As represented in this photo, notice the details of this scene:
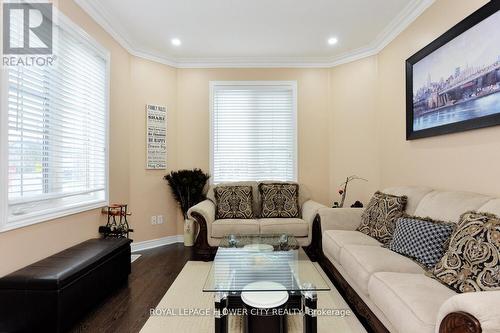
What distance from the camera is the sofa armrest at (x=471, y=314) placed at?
97 centimetres

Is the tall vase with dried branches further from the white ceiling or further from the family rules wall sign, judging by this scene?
the family rules wall sign

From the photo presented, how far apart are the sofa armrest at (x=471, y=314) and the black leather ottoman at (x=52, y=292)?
223cm

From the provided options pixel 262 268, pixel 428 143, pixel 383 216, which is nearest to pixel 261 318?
pixel 262 268

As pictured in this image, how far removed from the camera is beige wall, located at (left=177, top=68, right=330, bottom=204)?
14.5 ft

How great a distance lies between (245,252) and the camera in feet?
8.29

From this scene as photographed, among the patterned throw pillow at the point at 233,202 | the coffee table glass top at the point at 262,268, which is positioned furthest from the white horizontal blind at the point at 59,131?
the coffee table glass top at the point at 262,268

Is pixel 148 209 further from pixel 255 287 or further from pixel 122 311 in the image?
pixel 255 287

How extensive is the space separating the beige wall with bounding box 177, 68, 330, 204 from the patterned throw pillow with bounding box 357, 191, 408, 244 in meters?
1.62

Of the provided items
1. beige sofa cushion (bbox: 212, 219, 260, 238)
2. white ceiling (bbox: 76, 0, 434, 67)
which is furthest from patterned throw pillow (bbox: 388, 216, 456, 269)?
white ceiling (bbox: 76, 0, 434, 67)

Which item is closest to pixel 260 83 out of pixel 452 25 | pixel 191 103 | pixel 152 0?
pixel 191 103

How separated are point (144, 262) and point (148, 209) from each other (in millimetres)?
863

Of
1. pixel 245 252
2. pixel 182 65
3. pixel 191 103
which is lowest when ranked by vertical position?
pixel 245 252

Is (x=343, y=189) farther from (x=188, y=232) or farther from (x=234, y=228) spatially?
(x=188, y=232)

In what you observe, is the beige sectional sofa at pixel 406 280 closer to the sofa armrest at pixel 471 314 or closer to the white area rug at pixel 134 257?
the sofa armrest at pixel 471 314
